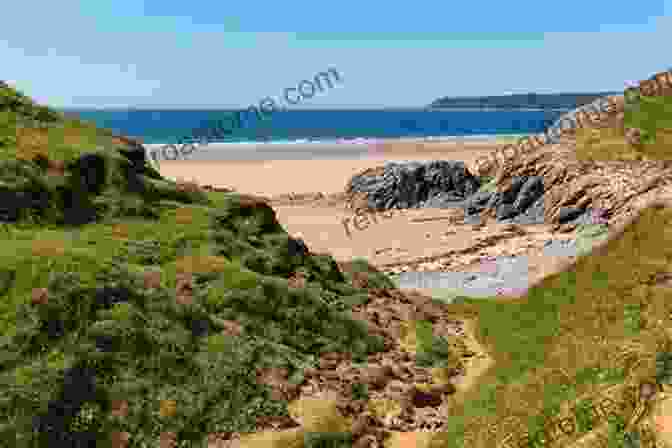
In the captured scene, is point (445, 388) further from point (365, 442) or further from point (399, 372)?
point (365, 442)

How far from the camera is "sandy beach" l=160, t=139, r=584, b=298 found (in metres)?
33.2

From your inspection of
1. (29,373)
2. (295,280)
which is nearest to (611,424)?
(29,373)

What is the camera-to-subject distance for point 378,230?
4372 cm

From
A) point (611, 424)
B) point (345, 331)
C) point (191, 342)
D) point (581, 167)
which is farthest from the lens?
point (581, 167)

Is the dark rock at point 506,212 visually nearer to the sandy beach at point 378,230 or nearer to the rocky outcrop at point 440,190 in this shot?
the rocky outcrop at point 440,190

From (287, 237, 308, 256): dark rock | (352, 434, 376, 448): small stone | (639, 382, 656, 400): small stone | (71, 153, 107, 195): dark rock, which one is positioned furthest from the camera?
(287, 237, 308, 256): dark rock

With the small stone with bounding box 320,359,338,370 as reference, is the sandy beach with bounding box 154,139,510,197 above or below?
above

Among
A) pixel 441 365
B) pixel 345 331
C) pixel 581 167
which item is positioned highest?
pixel 581 167

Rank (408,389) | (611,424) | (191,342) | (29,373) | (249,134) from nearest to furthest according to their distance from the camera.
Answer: (611,424), (29,373), (191,342), (408,389), (249,134)

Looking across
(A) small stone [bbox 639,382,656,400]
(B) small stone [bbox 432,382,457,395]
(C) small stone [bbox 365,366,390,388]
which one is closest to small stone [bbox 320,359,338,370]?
(C) small stone [bbox 365,366,390,388]

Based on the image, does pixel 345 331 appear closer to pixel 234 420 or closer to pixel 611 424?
pixel 234 420

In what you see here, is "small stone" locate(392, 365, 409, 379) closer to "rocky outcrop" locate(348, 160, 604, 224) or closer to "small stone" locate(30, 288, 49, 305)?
"small stone" locate(30, 288, 49, 305)

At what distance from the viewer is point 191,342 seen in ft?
44.3

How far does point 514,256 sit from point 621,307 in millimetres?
15535
